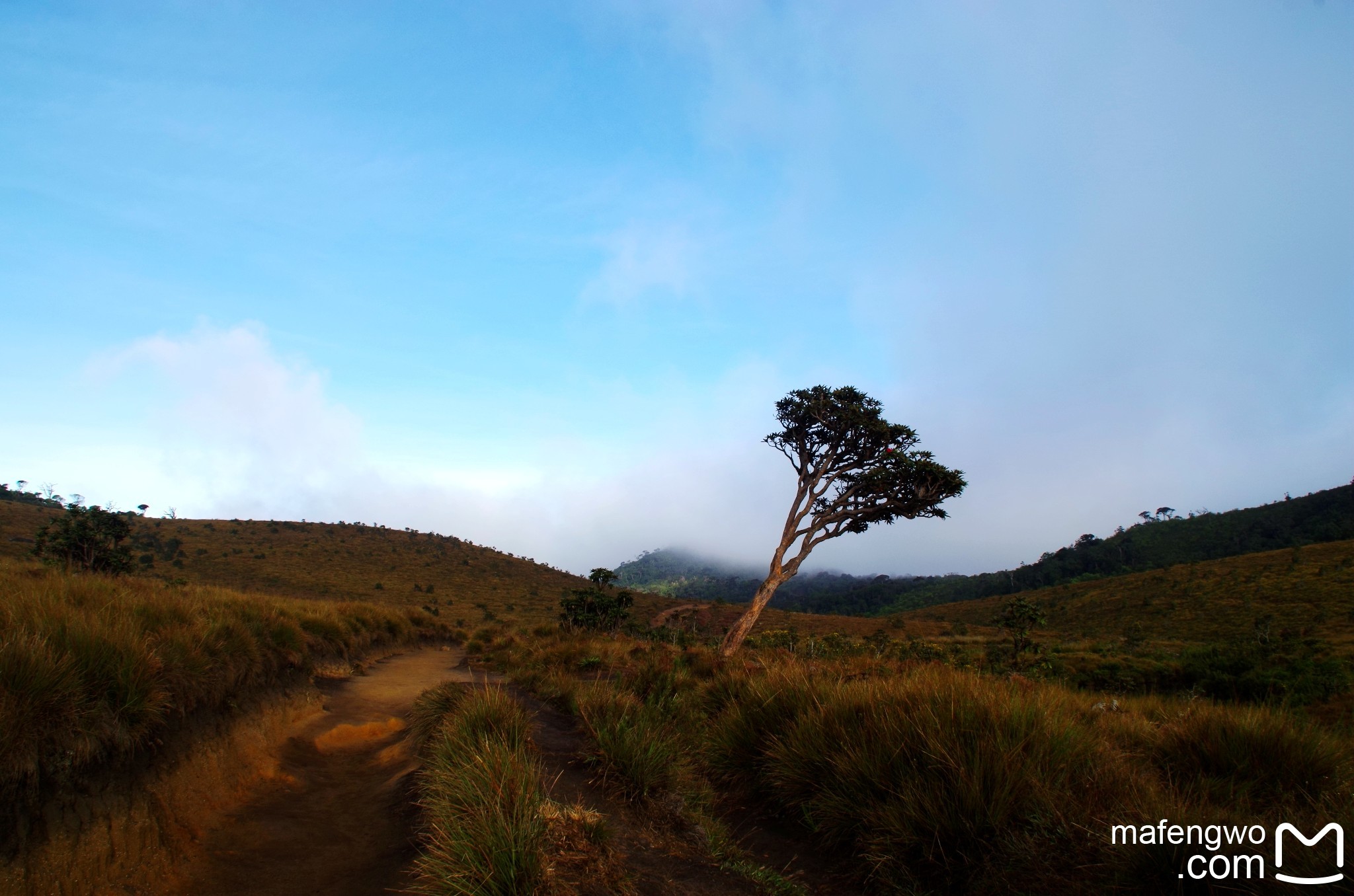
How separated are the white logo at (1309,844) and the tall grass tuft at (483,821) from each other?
3.78 meters

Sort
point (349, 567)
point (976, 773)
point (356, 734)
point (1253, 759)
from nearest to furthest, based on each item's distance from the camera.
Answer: point (976, 773)
point (1253, 759)
point (356, 734)
point (349, 567)

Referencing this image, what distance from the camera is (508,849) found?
339 cm

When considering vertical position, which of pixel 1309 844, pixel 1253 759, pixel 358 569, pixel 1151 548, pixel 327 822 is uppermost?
pixel 1151 548

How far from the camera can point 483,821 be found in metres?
3.60

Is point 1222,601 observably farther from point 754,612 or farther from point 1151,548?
point 1151,548

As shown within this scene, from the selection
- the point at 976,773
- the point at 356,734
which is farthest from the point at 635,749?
the point at 356,734

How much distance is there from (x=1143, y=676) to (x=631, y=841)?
20.2m

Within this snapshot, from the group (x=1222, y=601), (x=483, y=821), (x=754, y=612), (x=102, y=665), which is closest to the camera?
(x=483, y=821)

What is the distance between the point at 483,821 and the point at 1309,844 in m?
4.44

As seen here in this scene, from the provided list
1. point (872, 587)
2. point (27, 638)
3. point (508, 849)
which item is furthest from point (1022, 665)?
point (872, 587)

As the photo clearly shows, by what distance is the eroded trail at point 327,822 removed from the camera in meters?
4.42

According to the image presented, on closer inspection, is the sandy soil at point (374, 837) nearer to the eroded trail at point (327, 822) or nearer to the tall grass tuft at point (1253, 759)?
the eroded trail at point (327, 822)

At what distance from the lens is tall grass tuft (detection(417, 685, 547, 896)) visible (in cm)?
329

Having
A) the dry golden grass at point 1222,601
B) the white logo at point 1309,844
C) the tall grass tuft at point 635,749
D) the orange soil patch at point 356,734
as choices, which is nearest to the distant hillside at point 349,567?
the dry golden grass at point 1222,601
